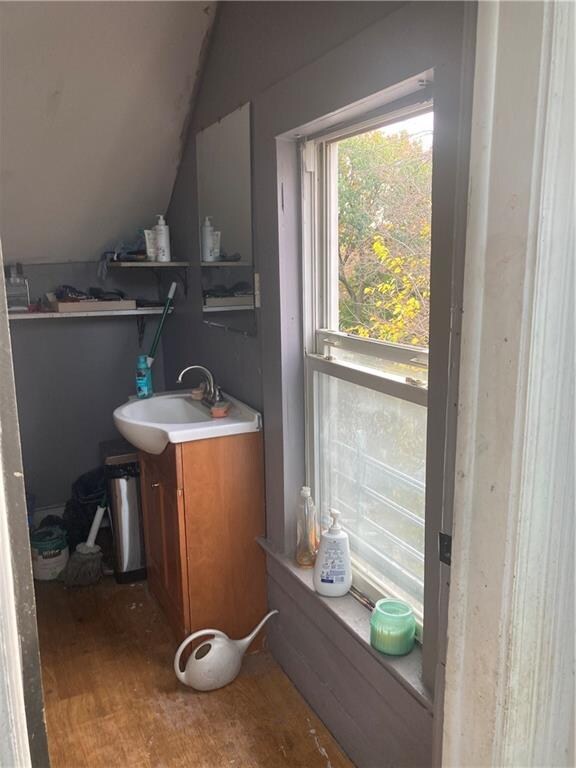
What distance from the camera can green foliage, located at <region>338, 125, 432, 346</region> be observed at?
1474 mm

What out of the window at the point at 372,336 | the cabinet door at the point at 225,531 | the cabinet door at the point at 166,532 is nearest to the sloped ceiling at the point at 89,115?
the window at the point at 372,336

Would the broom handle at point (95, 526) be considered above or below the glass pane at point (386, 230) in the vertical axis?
below

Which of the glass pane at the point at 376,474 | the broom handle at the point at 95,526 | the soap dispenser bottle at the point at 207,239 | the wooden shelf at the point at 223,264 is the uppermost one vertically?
the soap dispenser bottle at the point at 207,239

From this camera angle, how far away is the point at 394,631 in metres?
1.57

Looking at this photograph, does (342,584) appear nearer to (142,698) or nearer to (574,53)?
(142,698)

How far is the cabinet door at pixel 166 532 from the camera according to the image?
213 centimetres

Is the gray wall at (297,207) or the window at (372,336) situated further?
the window at (372,336)

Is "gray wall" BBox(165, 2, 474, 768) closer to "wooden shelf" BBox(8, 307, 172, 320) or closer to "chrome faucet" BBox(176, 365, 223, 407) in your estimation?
"chrome faucet" BBox(176, 365, 223, 407)

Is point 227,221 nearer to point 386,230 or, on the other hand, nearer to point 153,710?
point 386,230

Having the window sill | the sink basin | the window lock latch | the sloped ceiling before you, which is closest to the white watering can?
the window sill

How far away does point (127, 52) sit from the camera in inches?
87.1

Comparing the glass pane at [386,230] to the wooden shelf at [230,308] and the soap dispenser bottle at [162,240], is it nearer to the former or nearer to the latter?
the wooden shelf at [230,308]

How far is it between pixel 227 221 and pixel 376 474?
111cm

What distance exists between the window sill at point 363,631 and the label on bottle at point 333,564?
0.06 m
